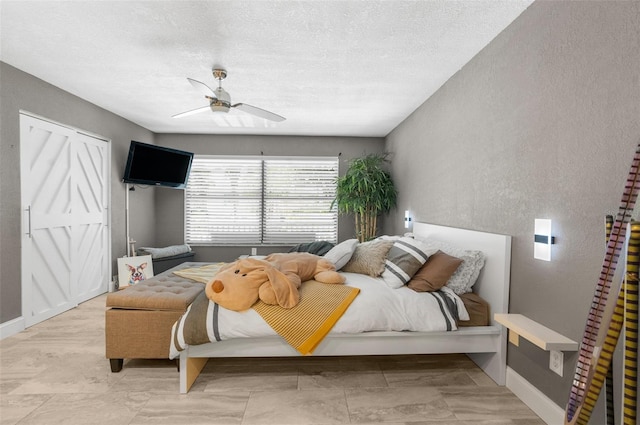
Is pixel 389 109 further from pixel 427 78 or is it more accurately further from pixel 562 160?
pixel 562 160

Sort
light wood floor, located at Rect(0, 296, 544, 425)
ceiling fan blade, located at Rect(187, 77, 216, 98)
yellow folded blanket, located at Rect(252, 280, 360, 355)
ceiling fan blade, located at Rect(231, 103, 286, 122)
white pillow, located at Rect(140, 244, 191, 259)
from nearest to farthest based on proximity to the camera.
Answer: light wood floor, located at Rect(0, 296, 544, 425) → yellow folded blanket, located at Rect(252, 280, 360, 355) → ceiling fan blade, located at Rect(187, 77, 216, 98) → ceiling fan blade, located at Rect(231, 103, 286, 122) → white pillow, located at Rect(140, 244, 191, 259)

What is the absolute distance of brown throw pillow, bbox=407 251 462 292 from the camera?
2.37 m

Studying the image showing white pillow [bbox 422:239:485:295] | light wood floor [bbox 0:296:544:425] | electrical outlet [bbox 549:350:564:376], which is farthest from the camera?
white pillow [bbox 422:239:485:295]

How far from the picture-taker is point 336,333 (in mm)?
2115

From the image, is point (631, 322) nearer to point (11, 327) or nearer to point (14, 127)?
point (11, 327)

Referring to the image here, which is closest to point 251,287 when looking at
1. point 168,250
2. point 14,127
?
point 14,127

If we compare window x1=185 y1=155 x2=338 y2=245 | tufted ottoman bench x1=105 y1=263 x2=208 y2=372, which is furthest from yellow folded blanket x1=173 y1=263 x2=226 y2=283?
window x1=185 y1=155 x2=338 y2=245

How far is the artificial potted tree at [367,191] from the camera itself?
15.5 ft

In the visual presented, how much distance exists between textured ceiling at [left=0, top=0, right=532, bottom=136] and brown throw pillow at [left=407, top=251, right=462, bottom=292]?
5.47 ft

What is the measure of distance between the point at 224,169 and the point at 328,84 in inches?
119

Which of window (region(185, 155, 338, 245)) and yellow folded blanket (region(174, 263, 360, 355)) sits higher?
window (region(185, 155, 338, 245))

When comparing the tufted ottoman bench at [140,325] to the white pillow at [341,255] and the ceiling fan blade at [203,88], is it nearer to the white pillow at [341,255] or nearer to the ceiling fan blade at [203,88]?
the white pillow at [341,255]

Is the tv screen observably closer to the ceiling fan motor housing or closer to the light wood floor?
the ceiling fan motor housing

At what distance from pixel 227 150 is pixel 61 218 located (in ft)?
8.62
